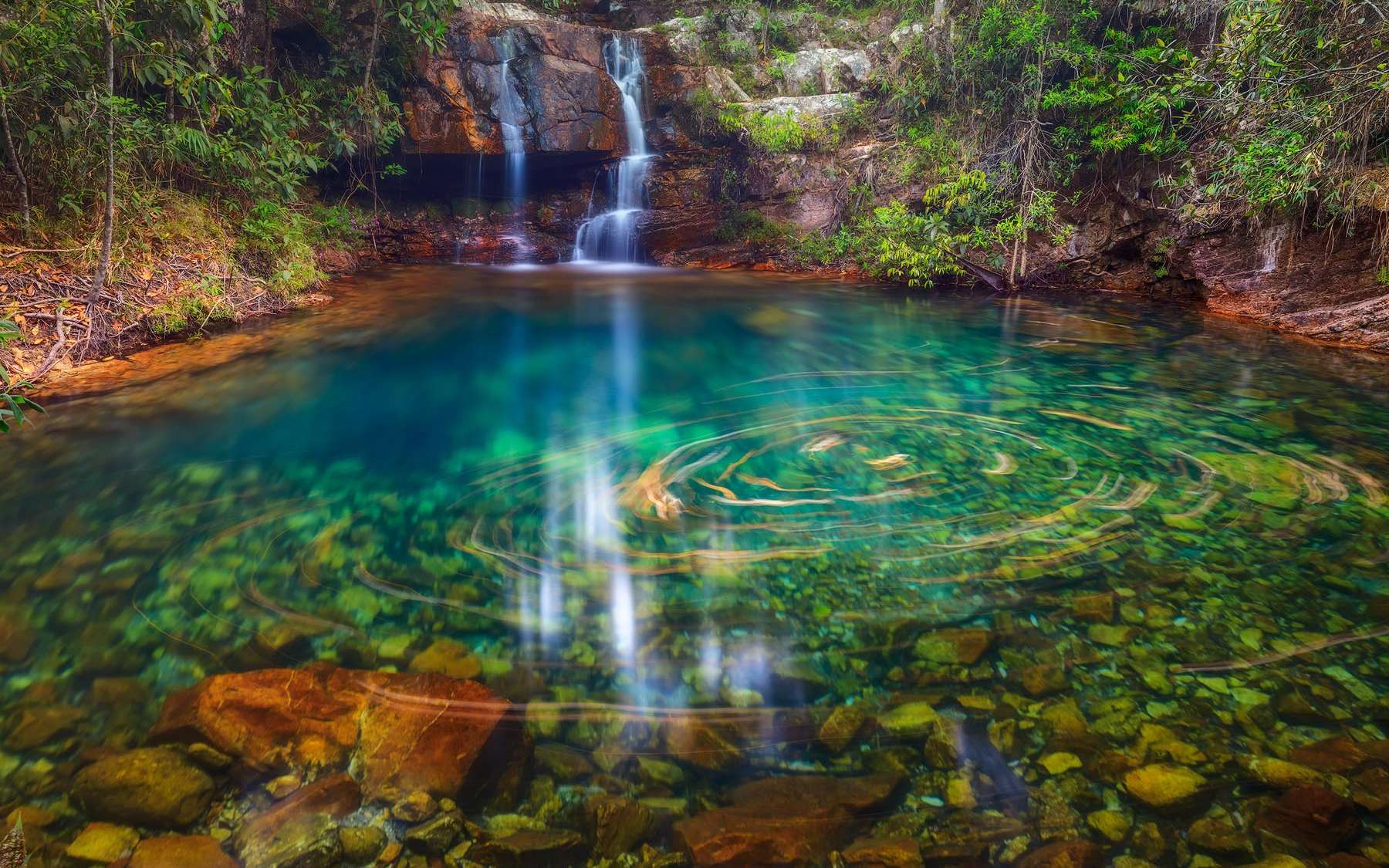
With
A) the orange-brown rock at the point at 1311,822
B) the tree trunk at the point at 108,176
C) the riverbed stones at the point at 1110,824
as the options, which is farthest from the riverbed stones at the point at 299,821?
the tree trunk at the point at 108,176

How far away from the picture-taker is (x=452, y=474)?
4.25 metres

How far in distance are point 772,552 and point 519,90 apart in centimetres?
1279

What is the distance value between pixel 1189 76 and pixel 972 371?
527cm

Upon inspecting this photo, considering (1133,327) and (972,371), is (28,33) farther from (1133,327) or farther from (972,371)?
(1133,327)

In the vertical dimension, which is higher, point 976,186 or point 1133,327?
point 976,186

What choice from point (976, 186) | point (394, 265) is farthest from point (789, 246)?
point (394, 265)

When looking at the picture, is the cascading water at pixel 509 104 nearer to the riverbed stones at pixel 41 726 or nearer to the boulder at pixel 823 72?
the boulder at pixel 823 72

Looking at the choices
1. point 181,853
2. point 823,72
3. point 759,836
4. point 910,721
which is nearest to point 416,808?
point 181,853

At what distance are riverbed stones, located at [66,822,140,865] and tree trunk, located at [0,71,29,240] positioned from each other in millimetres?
7301

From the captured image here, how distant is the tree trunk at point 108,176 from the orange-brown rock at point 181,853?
6620 mm

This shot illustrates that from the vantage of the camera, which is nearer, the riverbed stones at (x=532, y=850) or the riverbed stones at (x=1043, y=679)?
the riverbed stones at (x=532, y=850)

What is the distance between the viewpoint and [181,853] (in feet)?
5.76

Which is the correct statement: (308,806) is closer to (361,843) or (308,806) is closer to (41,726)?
(361,843)

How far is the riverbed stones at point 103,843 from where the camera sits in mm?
1749
